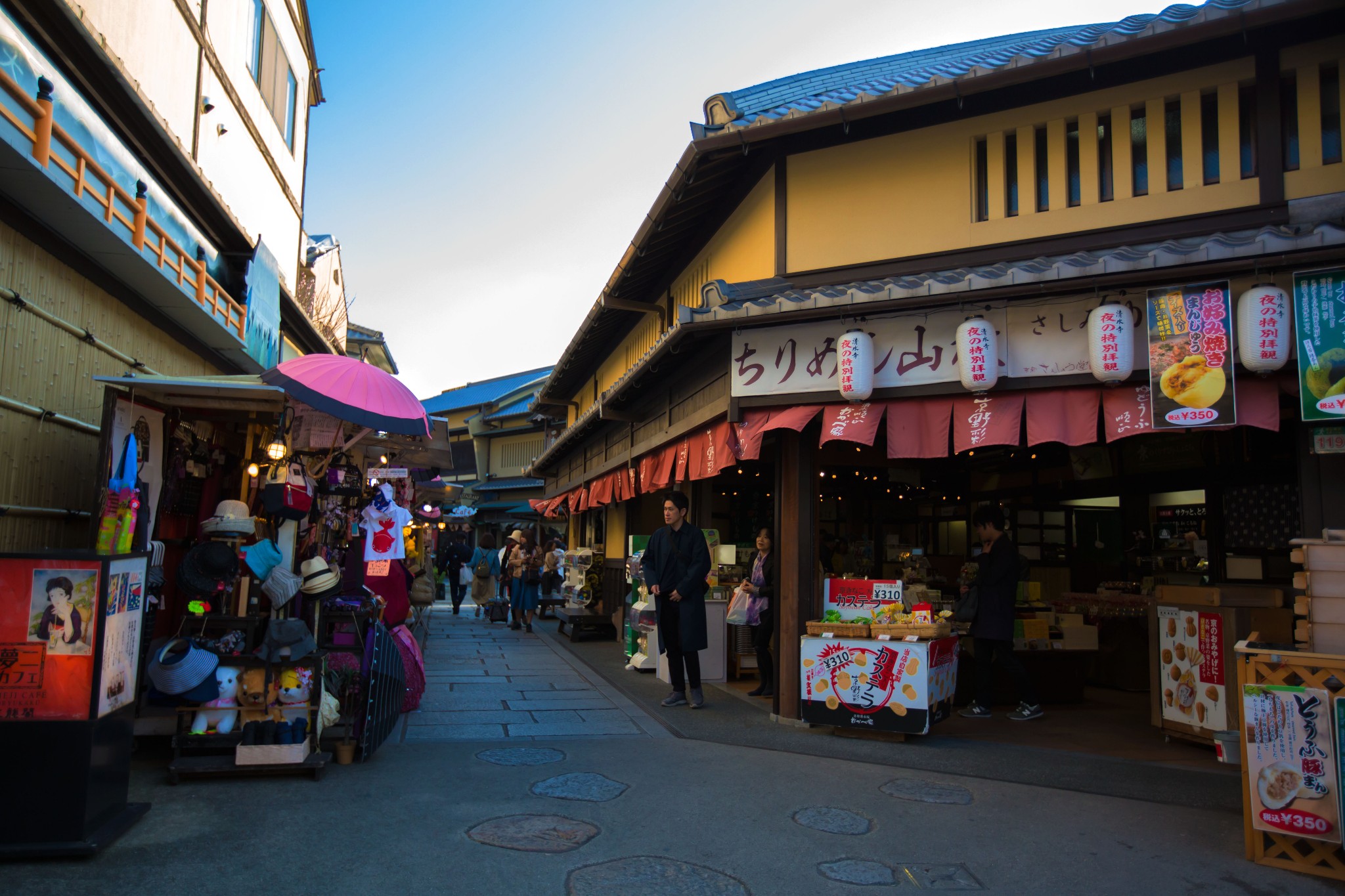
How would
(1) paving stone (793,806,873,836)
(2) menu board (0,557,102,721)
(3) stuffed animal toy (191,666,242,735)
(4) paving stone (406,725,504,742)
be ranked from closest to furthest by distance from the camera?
1. (2) menu board (0,557,102,721)
2. (1) paving stone (793,806,873,836)
3. (3) stuffed animal toy (191,666,242,735)
4. (4) paving stone (406,725,504,742)

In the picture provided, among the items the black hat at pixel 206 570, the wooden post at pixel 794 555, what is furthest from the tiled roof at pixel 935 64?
the black hat at pixel 206 570

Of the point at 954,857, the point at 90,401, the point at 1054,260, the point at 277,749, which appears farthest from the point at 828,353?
the point at 90,401

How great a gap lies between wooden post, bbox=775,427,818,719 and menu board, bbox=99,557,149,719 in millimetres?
5297

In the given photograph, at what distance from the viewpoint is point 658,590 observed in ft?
30.5

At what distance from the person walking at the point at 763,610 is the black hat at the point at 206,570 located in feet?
17.7

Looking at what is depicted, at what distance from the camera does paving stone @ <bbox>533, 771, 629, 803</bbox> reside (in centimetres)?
582

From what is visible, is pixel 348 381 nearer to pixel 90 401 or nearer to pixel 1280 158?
pixel 90 401

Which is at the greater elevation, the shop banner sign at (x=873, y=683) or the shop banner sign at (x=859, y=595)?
the shop banner sign at (x=859, y=595)

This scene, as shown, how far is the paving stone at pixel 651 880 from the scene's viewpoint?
4292mm

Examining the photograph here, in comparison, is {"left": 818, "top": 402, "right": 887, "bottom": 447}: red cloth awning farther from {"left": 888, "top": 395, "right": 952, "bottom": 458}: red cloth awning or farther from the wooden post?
the wooden post

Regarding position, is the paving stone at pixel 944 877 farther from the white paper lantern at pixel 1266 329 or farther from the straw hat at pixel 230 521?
the straw hat at pixel 230 521

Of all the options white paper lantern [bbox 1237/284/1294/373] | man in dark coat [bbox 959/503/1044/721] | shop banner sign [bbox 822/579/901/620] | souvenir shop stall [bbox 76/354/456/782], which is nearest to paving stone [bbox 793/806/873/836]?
shop banner sign [bbox 822/579/901/620]

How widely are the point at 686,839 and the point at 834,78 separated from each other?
10606 millimetres

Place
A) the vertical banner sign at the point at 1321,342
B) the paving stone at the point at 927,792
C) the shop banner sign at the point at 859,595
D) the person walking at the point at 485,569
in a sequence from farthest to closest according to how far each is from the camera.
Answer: the person walking at the point at 485,569, the shop banner sign at the point at 859,595, the paving stone at the point at 927,792, the vertical banner sign at the point at 1321,342
